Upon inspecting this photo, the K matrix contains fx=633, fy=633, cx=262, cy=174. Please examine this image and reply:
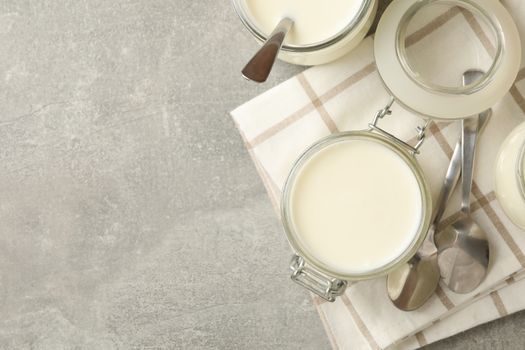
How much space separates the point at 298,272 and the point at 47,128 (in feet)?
1.31

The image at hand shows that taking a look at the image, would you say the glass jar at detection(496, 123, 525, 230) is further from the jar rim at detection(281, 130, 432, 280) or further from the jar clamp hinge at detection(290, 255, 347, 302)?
the jar clamp hinge at detection(290, 255, 347, 302)

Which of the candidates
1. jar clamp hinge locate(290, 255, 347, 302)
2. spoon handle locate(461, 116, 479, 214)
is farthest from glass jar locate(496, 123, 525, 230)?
jar clamp hinge locate(290, 255, 347, 302)

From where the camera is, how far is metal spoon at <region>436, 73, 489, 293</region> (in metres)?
0.74

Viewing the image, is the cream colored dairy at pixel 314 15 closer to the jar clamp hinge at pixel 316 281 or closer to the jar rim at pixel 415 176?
the jar rim at pixel 415 176

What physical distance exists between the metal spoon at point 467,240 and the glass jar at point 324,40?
16 centimetres

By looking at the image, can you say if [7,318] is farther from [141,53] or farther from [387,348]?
[387,348]

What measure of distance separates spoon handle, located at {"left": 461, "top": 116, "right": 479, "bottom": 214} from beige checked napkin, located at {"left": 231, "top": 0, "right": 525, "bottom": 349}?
18 millimetres

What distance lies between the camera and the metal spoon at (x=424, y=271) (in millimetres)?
749

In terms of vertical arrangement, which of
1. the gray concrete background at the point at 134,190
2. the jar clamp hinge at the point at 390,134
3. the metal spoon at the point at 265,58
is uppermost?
the metal spoon at the point at 265,58

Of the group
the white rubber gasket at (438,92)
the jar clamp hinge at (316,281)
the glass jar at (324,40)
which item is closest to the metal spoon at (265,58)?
the glass jar at (324,40)

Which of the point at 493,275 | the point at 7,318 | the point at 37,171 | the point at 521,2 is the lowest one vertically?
the point at 7,318

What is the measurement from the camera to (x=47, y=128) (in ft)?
2.86

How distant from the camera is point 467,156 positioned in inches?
29.2

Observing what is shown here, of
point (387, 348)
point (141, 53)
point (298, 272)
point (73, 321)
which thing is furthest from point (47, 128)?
point (387, 348)
